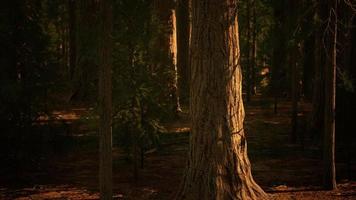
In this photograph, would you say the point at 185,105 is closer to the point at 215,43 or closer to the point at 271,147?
the point at 271,147

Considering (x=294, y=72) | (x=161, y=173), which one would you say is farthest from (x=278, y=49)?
(x=161, y=173)

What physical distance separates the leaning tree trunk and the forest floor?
5.09 ft

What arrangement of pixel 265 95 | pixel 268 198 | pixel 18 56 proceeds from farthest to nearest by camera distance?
pixel 265 95 < pixel 18 56 < pixel 268 198

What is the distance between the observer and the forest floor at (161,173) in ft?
32.1

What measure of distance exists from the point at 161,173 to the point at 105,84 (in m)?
4.44

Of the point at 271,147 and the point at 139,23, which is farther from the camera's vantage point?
the point at 271,147

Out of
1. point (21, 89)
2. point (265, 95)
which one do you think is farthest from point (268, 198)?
point (265, 95)

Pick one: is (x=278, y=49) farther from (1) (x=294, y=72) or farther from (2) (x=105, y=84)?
(2) (x=105, y=84)

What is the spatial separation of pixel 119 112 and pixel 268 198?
3.98m

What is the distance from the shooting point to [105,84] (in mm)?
7824

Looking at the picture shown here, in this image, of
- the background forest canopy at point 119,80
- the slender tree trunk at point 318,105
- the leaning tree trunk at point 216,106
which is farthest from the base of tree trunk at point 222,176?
the slender tree trunk at point 318,105

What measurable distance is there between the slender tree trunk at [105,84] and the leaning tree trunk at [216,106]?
1452 mm

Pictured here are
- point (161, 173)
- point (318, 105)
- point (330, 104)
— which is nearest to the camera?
point (330, 104)

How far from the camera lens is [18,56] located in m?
11.8
